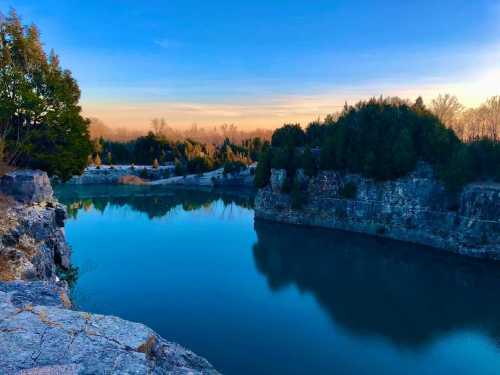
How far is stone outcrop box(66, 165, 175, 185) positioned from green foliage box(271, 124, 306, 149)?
4623cm

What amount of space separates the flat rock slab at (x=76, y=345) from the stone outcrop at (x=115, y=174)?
277ft

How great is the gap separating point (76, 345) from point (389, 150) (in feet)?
130

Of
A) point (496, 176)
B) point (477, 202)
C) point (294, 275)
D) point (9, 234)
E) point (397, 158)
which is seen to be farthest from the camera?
point (397, 158)

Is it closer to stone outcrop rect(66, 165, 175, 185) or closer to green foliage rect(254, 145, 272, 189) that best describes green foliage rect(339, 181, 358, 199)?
green foliage rect(254, 145, 272, 189)

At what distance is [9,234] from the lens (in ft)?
45.1

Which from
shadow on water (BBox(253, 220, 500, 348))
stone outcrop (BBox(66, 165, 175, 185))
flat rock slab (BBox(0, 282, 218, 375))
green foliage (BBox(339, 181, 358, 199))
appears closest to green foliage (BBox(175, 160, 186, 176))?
stone outcrop (BBox(66, 165, 175, 185))

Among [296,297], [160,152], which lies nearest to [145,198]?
[160,152]

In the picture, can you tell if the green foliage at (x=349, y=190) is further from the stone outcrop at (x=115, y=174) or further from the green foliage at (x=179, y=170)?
the stone outcrop at (x=115, y=174)

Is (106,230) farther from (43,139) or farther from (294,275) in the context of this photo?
(294,275)

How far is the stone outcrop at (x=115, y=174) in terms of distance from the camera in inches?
3370

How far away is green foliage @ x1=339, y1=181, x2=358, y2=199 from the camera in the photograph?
4238 cm

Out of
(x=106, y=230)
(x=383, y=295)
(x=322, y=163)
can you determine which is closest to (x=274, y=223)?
(x=322, y=163)

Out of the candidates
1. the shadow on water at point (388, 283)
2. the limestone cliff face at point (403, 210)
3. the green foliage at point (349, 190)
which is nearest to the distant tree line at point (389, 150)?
the limestone cliff face at point (403, 210)

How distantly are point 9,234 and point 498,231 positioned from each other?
34.9 meters
